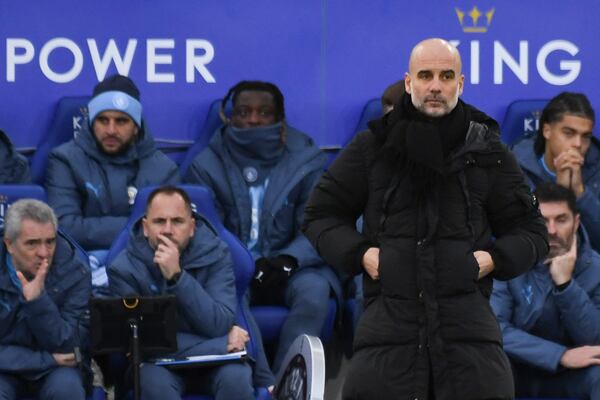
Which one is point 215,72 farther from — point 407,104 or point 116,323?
point 407,104

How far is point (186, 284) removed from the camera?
21.1 ft

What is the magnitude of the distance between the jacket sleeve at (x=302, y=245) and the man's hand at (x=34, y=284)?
1447mm

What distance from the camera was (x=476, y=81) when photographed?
28.5 ft

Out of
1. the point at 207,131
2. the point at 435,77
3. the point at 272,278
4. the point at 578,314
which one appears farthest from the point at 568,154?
the point at 435,77

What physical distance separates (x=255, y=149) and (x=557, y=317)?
1.92 meters

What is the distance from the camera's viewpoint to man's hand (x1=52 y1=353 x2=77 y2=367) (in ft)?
20.6

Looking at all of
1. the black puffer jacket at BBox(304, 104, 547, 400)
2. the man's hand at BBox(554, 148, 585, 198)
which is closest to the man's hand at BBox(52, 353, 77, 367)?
the black puffer jacket at BBox(304, 104, 547, 400)

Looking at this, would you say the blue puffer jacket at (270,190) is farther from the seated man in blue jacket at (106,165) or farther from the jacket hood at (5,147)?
the jacket hood at (5,147)

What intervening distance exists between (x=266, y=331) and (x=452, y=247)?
3.05 meters

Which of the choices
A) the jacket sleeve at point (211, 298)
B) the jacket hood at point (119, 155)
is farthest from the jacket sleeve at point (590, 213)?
the jacket hood at point (119, 155)

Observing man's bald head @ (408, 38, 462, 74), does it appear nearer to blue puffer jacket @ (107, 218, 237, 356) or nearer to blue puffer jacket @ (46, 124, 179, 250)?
blue puffer jacket @ (107, 218, 237, 356)

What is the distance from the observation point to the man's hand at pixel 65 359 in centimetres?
628

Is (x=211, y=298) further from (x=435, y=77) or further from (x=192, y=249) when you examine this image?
(x=435, y=77)

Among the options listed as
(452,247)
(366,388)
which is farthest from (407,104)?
(366,388)
